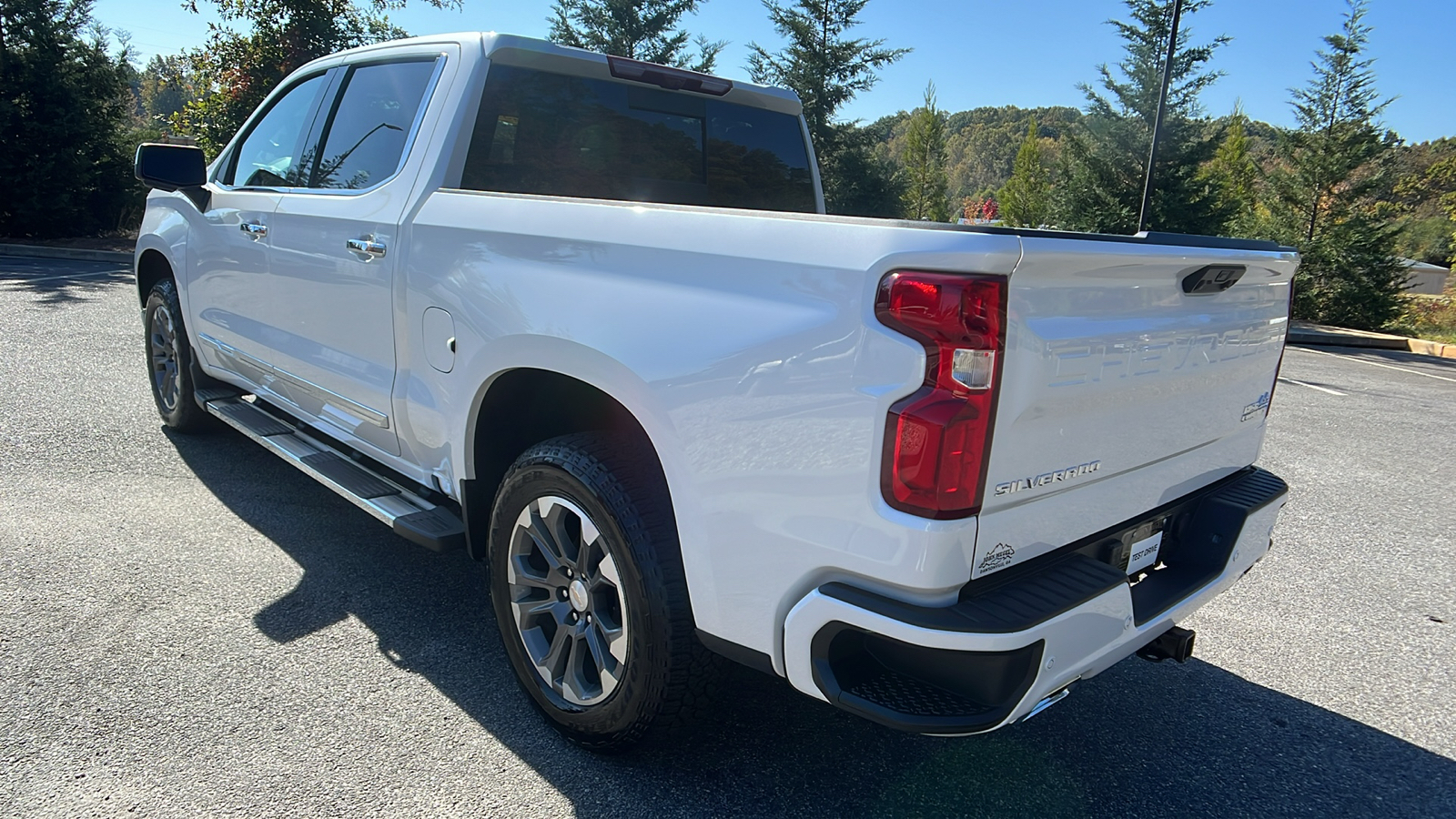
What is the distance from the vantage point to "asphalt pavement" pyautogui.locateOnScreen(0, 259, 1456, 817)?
2.34 metres

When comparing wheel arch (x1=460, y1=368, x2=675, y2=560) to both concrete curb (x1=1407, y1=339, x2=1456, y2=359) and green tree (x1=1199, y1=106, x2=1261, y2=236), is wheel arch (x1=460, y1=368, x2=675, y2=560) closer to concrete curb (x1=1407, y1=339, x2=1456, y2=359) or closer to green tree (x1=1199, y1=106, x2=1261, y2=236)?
concrete curb (x1=1407, y1=339, x2=1456, y2=359)

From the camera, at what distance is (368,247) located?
302 cm

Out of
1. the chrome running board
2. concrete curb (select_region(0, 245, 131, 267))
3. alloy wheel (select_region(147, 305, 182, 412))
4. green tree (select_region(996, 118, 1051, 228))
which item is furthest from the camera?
green tree (select_region(996, 118, 1051, 228))

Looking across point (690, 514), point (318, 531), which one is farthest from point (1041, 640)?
point (318, 531)

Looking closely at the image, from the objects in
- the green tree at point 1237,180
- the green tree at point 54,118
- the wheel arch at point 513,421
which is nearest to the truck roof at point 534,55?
the wheel arch at point 513,421

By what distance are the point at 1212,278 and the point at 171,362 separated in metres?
5.30

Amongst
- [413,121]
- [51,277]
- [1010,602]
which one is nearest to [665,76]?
[413,121]

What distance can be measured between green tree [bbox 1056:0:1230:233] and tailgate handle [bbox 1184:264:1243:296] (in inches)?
706

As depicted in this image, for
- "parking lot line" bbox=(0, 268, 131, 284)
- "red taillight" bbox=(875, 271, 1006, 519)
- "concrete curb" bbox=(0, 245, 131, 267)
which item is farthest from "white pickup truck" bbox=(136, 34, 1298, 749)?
"concrete curb" bbox=(0, 245, 131, 267)

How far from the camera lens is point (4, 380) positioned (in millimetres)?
6281

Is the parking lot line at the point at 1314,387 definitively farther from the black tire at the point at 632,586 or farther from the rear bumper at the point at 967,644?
the black tire at the point at 632,586

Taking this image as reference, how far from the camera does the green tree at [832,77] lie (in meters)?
25.7

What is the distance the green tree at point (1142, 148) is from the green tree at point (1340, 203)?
147 cm

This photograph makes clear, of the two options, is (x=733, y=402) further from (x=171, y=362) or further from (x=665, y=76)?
(x=171, y=362)
